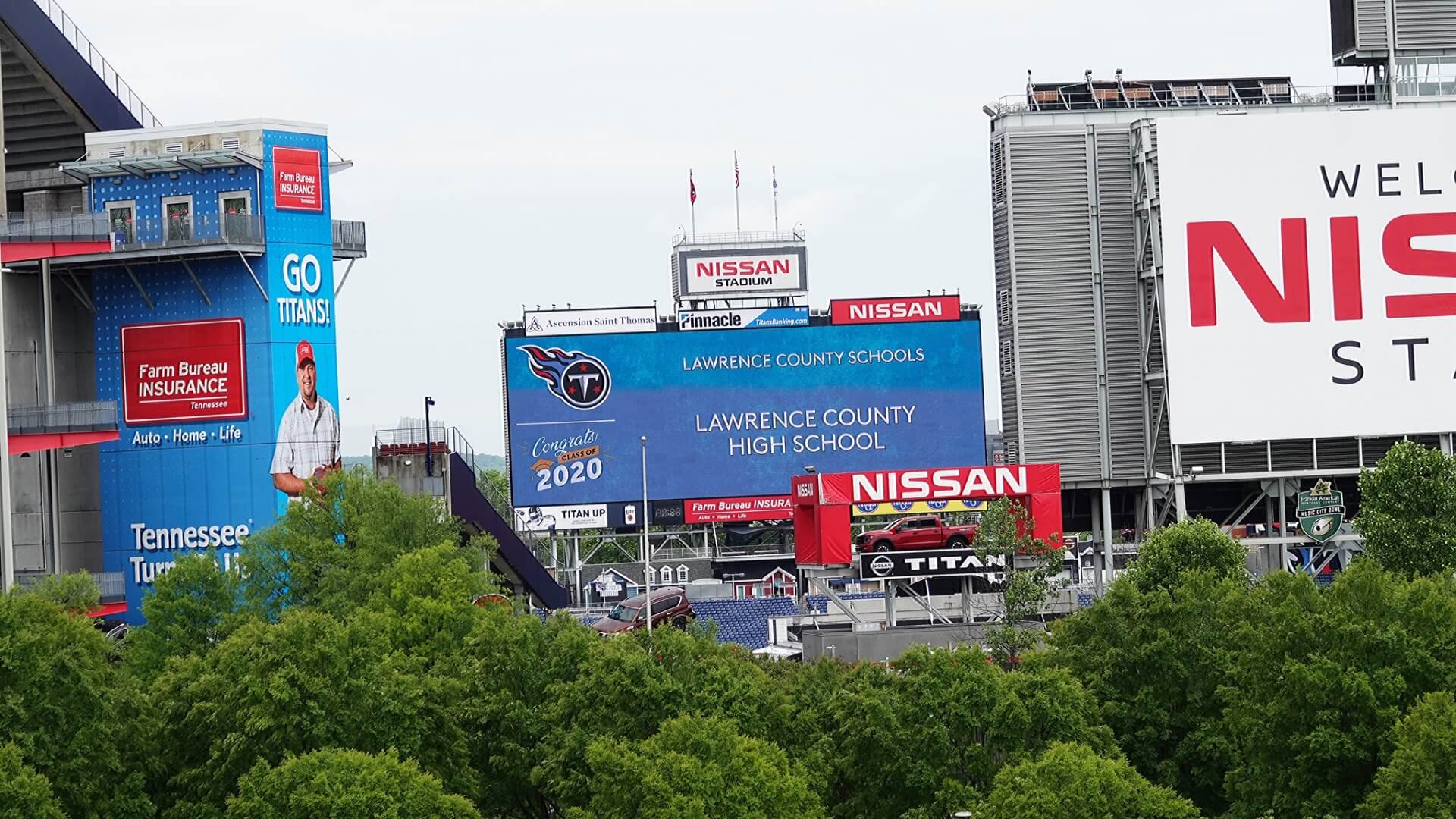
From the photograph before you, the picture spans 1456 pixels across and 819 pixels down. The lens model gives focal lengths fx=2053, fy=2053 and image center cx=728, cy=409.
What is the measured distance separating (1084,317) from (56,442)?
4700 cm

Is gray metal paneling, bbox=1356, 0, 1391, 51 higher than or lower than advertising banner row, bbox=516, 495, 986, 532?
higher

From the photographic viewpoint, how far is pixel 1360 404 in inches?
3469

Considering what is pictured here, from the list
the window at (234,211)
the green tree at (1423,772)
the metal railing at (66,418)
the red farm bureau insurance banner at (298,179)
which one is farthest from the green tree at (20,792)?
the red farm bureau insurance banner at (298,179)

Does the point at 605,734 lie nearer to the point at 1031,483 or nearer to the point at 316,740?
the point at 316,740

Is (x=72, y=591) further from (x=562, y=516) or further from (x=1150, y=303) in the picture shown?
(x=1150, y=303)

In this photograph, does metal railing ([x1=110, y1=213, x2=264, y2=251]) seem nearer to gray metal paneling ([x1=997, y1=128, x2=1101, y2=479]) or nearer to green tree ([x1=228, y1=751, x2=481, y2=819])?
green tree ([x1=228, y1=751, x2=481, y2=819])

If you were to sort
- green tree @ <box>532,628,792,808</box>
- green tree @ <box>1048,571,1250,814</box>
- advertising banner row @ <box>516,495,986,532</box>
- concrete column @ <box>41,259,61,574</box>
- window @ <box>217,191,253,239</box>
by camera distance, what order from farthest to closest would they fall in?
advertising banner row @ <box>516,495,986,532</box>
window @ <box>217,191,253,239</box>
concrete column @ <box>41,259,61,574</box>
green tree @ <box>1048,571,1250,814</box>
green tree @ <box>532,628,792,808</box>

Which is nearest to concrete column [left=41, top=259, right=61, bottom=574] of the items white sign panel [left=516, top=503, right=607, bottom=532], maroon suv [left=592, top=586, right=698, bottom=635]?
maroon suv [left=592, top=586, right=698, bottom=635]

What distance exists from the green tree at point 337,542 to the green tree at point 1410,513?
28117 millimetres

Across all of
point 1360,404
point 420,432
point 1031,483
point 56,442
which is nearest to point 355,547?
point 56,442

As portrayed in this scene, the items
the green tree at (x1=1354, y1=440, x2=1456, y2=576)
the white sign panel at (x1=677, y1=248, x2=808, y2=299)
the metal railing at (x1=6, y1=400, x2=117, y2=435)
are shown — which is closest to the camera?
the metal railing at (x1=6, y1=400, x2=117, y2=435)

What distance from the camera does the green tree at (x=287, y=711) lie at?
4181 cm

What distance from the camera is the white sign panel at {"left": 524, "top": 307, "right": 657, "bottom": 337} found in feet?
327

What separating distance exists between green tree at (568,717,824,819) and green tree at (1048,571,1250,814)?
9.99 meters
